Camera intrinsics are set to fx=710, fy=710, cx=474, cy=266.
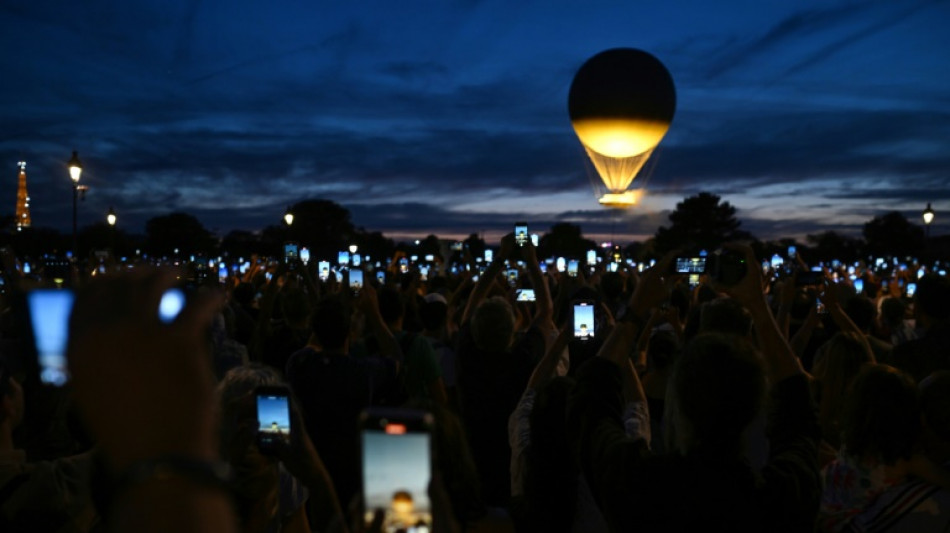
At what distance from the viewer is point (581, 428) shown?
253cm

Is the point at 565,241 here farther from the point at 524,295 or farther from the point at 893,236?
the point at 524,295

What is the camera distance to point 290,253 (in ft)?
36.6

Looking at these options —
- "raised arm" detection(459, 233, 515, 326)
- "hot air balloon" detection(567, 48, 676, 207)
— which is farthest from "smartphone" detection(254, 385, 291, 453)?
"hot air balloon" detection(567, 48, 676, 207)

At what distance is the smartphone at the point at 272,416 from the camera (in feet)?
8.27

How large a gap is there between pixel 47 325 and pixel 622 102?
16.5 metres

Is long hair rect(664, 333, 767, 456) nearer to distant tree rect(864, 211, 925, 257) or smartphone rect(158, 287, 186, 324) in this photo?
smartphone rect(158, 287, 186, 324)

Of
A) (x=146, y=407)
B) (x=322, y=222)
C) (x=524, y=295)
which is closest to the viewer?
(x=146, y=407)

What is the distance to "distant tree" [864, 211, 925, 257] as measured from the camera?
285ft

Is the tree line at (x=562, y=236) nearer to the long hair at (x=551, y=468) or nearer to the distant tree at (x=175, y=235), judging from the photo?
the distant tree at (x=175, y=235)

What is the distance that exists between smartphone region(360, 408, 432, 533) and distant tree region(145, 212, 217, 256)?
206 feet

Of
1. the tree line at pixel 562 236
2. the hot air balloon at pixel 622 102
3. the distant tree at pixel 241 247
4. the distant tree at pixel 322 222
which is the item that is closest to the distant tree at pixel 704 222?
the tree line at pixel 562 236

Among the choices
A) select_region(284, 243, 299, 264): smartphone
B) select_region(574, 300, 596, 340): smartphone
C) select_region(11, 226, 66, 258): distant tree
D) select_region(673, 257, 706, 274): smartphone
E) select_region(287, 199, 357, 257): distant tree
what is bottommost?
select_region(574, 300, 596, 340): smartphone

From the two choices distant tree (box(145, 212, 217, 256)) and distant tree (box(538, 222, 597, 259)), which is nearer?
distant tree (box(145, 212, 217, 256))

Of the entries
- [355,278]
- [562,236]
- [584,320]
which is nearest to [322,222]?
[562,236]
